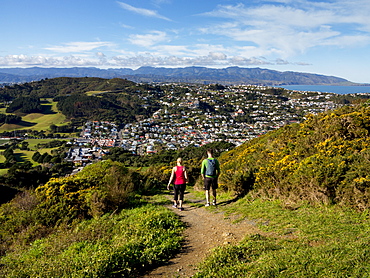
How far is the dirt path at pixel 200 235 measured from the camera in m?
3.72

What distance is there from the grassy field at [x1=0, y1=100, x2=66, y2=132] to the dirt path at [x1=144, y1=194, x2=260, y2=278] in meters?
74.6

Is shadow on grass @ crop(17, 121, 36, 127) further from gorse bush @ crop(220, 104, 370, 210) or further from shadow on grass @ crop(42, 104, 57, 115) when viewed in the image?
gorse bush @ crop(220, 104, 370, 210)

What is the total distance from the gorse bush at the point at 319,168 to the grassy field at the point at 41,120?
74.2m

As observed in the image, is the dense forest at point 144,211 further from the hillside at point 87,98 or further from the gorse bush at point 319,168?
the hillside at point 87,98

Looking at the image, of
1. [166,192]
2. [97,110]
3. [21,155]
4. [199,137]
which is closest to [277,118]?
[199,137]

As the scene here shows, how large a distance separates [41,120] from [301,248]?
87942 mm

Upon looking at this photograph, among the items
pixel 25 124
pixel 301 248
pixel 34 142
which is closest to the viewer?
pixel 301 248

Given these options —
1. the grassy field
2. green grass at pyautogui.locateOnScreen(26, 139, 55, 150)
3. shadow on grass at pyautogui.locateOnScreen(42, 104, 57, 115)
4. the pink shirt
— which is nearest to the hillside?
the grassy field

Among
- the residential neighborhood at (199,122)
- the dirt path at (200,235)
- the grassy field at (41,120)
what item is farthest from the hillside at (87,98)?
the dirt path at (200,235)

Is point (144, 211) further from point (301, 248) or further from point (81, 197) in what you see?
point (301, 248)

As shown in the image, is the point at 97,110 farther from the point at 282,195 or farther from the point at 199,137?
the point at 282,195

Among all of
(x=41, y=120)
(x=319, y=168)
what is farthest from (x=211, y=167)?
(x=41, y=120)

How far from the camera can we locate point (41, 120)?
79.6m

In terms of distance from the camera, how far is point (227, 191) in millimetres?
8266
